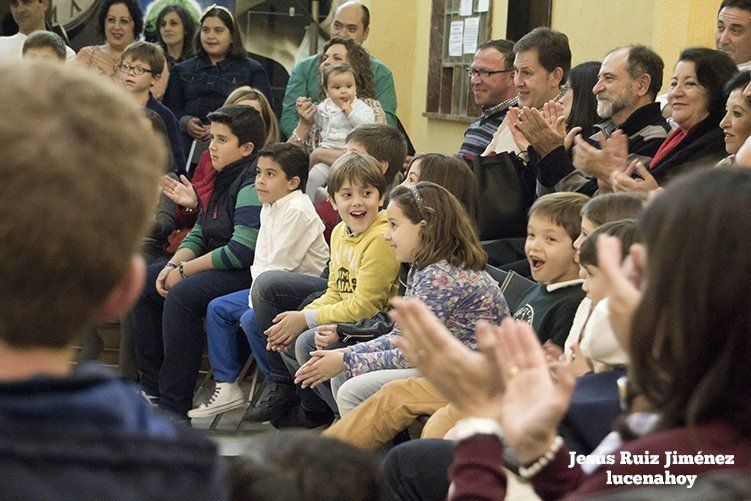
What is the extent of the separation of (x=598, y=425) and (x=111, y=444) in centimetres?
158

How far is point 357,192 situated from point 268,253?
637 mm

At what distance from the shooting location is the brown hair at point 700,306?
141cm

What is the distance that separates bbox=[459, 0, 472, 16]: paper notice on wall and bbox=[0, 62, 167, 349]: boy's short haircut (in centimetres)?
790

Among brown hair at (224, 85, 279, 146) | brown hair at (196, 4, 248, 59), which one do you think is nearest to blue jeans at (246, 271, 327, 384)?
brown hair at (224, 85, 279, 146)

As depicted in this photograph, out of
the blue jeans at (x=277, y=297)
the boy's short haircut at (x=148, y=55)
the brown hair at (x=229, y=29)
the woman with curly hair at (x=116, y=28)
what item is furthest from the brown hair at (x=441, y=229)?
the woman with curly hair at (x=116, y=28)

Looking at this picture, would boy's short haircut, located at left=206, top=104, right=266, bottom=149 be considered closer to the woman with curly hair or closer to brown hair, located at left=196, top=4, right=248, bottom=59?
brown hair, located at left=196, top=4, right=248, bottom=59

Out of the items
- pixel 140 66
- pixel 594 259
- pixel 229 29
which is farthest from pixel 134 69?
pixel 594 259

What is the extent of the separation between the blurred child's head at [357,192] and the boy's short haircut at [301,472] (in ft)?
8.39

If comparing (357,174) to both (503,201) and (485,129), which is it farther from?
(485,129)

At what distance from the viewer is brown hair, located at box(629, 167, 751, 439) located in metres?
1.41

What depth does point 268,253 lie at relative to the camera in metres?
4.85

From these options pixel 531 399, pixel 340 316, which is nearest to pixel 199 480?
pixel 531 399

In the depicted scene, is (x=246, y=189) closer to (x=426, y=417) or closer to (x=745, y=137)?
(x=426, y=417)

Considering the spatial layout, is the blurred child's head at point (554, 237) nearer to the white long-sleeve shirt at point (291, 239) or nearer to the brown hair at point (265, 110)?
the white long-sleeve shirt at point (291, 239)
